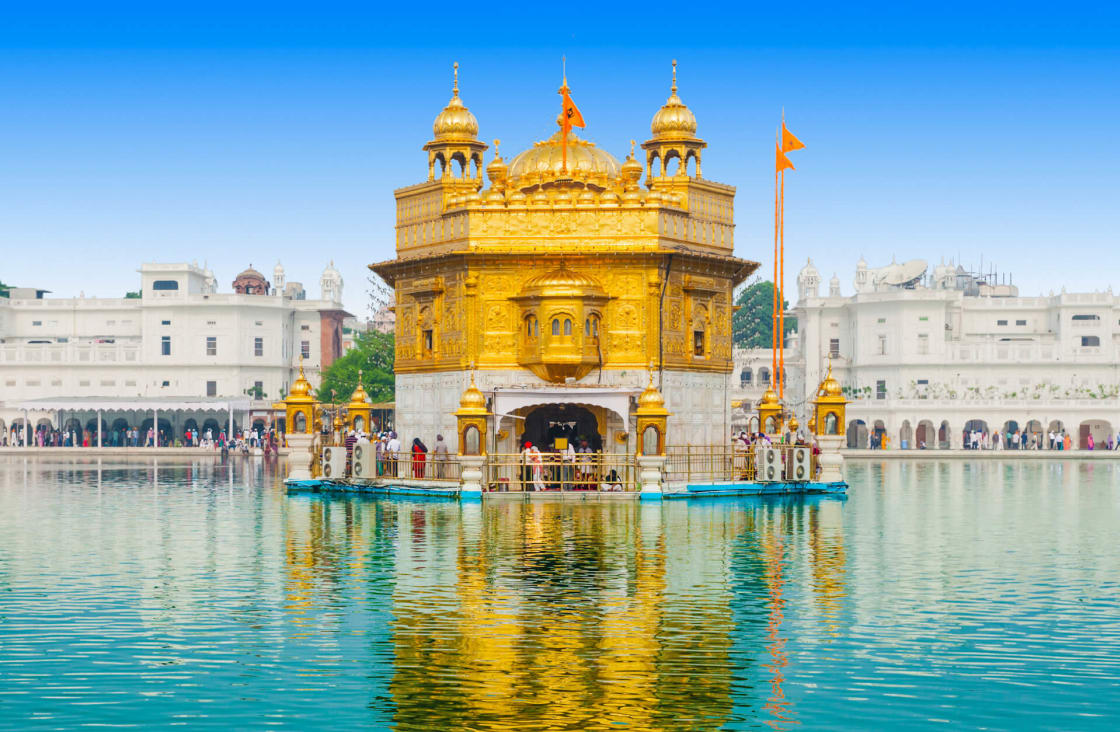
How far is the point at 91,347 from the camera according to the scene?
95250 mm

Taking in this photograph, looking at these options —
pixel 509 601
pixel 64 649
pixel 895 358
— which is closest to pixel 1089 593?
pixel 509 601

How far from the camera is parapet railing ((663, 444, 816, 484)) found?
119 feet

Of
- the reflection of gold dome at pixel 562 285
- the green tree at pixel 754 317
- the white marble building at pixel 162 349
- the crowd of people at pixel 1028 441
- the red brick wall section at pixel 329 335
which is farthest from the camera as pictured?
the green tree at pixel 754 317

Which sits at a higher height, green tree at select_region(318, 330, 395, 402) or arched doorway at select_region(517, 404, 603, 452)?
green tree at select_region(318, 330, 395, 402)

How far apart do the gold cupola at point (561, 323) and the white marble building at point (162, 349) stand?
56695 millimetres

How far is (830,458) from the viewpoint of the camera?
38.4 meters

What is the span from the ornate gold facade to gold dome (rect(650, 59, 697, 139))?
1.32m

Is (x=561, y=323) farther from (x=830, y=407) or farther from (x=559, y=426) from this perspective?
(x=830, y=407)

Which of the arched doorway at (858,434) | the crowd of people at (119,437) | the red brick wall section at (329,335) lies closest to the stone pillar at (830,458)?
the crowd of people at (119,437)

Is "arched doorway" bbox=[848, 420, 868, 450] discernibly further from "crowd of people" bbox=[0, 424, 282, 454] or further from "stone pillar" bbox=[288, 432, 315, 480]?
"stone pillar" bbox=[288, 432, 315, 480]

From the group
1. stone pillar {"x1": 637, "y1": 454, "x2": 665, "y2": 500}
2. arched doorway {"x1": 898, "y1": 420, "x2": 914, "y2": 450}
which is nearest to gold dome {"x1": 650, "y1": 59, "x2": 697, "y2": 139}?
stone pillar {"x1": 637, "y1": 454, "x2": 665, "y2": 500}

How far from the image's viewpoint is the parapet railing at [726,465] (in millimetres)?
36344

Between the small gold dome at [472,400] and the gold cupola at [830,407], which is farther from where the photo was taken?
the gold cupola at [830,407]

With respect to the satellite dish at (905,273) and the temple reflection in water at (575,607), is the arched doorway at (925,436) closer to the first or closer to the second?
the satellite dish at (905,273)
